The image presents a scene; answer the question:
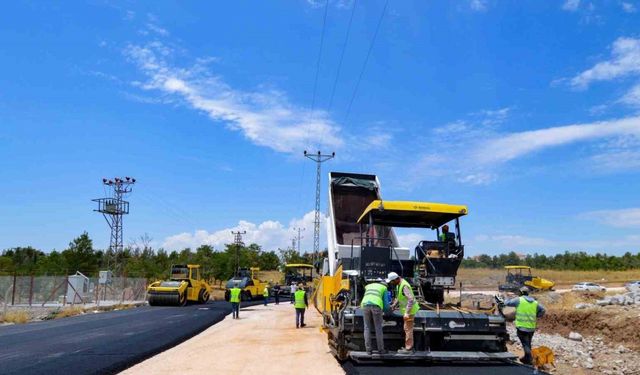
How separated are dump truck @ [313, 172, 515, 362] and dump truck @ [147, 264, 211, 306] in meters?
16.0

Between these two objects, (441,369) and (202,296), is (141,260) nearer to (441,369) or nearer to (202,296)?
(202,296)

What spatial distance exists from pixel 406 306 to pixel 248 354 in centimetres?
373

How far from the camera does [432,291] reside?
972 cm

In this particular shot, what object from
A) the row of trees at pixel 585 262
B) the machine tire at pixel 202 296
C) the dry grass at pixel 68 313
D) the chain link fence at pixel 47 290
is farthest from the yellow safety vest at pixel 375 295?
the row of trees at pixel 585 262

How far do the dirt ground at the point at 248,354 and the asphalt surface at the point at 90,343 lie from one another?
0.43 metres

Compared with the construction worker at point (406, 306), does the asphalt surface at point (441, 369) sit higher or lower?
lower

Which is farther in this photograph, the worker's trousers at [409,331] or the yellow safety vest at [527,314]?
the yellow safety vest at [527,314]

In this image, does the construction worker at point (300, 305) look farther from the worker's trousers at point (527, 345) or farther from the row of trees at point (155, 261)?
the row of trees at point (155, 261)

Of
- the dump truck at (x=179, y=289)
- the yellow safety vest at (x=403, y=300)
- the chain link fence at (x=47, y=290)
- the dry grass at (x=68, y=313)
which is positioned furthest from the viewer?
the chain link fence at (x=47, y=290)

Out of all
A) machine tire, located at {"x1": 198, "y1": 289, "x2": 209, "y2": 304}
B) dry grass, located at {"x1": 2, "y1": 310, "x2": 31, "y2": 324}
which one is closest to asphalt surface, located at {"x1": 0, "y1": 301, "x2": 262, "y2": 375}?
dry grass, located at {"x1": 2, "y1": 310, "x2": 31, "y2": 324}

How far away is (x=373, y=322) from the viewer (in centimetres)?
825

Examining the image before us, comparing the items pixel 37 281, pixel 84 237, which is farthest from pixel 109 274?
pixel 84 237

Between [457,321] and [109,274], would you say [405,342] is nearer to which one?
[457,321]

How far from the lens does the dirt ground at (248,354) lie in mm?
8523
